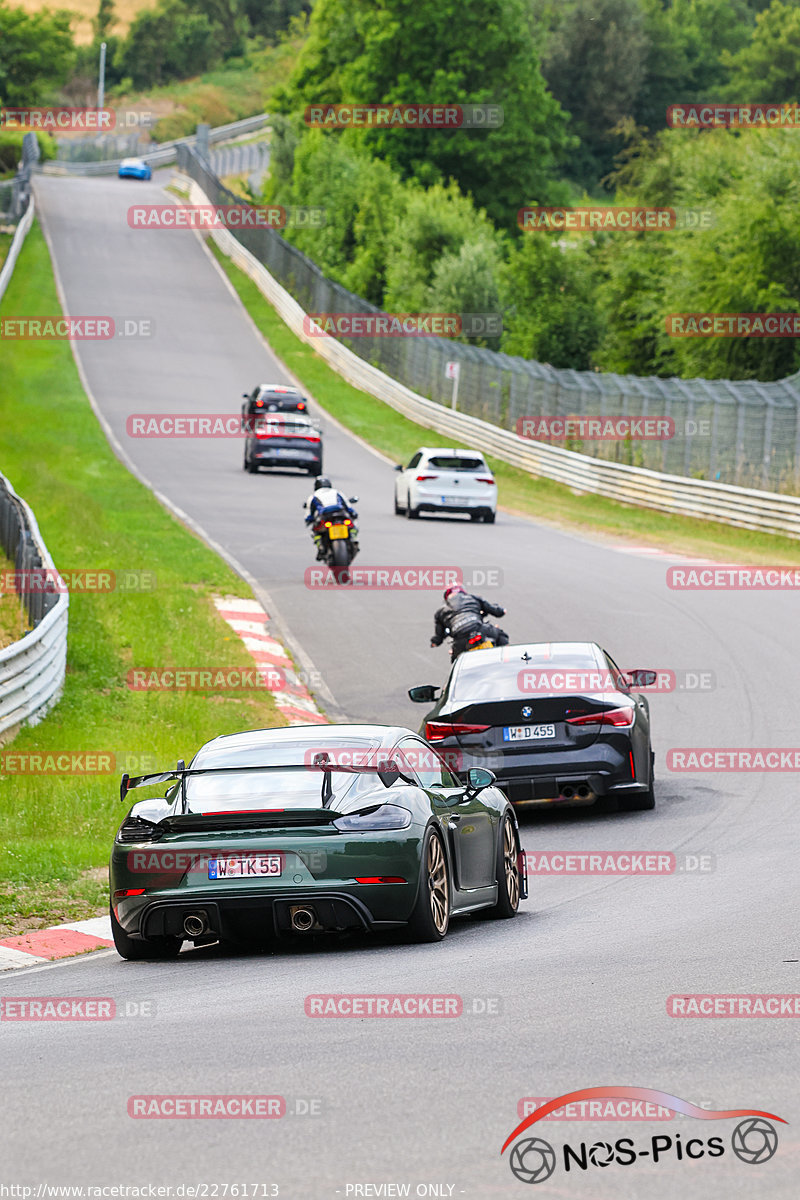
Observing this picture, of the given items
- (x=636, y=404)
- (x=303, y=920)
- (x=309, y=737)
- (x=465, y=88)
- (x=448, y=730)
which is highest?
(x=465, y=88)

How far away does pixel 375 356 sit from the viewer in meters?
59.1

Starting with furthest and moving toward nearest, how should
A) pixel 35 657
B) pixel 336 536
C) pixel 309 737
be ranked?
pixel 336 536, pixel 35 657, pixel 309 737

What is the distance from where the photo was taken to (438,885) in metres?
9.23

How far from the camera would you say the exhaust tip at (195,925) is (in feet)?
28.6

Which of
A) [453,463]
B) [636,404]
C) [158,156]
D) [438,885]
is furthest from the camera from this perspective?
[158,156]

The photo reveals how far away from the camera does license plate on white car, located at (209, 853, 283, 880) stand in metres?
8.62

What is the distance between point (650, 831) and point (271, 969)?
5.23 meters

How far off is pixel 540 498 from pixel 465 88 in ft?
189

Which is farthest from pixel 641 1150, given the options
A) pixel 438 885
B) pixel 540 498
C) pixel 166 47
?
pixel 166 47

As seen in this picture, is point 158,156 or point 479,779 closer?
point 479,779

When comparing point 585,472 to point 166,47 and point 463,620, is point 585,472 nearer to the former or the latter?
point 463,620

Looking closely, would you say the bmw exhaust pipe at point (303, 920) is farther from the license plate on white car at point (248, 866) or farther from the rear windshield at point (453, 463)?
the rear windshield at point (453, 463)

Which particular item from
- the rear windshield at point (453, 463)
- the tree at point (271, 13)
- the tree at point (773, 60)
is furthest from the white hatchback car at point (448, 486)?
the tree at point (271, 13)

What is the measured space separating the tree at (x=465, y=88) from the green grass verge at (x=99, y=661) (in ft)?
179
